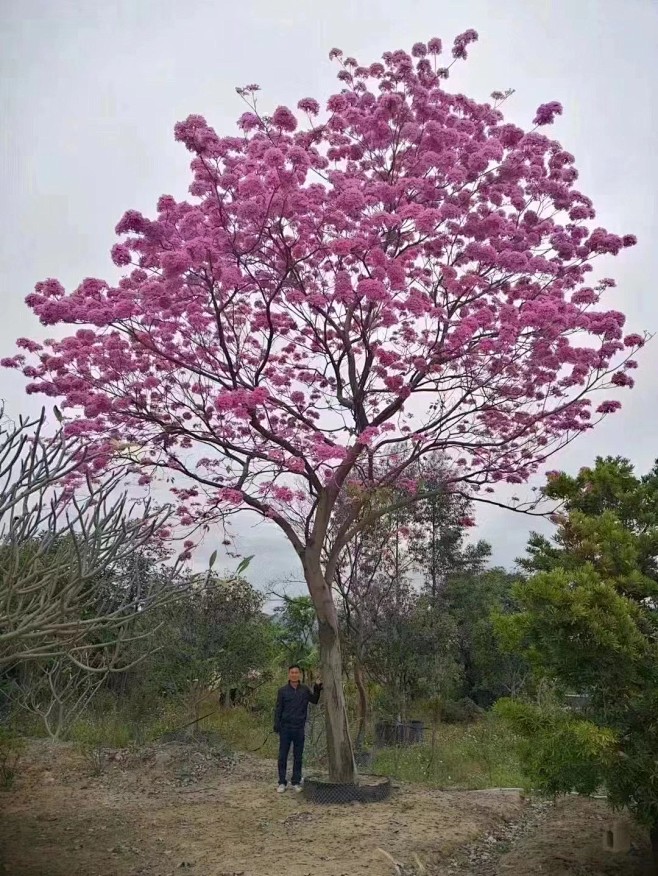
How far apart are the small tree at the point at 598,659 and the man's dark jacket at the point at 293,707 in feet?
10.8

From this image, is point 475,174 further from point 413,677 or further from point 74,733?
point 74,733

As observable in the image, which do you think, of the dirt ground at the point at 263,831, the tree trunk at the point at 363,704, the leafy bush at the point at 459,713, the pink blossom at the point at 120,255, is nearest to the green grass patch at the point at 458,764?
the tree trunk at the point at 363,704

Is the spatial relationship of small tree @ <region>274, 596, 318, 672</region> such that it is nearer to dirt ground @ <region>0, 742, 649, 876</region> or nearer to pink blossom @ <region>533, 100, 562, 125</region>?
dirt ground @ <region>0, 742, 649, 876</region>

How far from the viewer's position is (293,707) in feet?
25.5

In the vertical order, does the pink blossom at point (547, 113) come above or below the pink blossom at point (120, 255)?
above

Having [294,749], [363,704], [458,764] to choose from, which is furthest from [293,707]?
[458,764]

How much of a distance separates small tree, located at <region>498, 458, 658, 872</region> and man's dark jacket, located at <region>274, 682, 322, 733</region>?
3297 mm

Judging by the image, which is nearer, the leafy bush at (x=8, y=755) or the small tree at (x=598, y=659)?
the small tree at (x=598, y=659)

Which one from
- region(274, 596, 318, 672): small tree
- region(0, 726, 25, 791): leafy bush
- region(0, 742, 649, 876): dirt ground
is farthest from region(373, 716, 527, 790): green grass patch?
region(0, 726, 25, 791): leafy bush

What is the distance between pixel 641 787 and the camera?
4.35m

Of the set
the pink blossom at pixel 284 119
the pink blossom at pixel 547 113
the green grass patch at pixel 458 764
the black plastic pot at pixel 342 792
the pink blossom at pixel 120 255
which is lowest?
the black plastic pot at pixel 342 792

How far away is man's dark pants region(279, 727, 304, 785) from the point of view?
7.68 meters

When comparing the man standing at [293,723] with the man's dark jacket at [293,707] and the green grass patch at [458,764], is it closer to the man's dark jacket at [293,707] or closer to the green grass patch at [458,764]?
the man's dark jacket at [293,707]

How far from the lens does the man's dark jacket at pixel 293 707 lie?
25.4 ft
